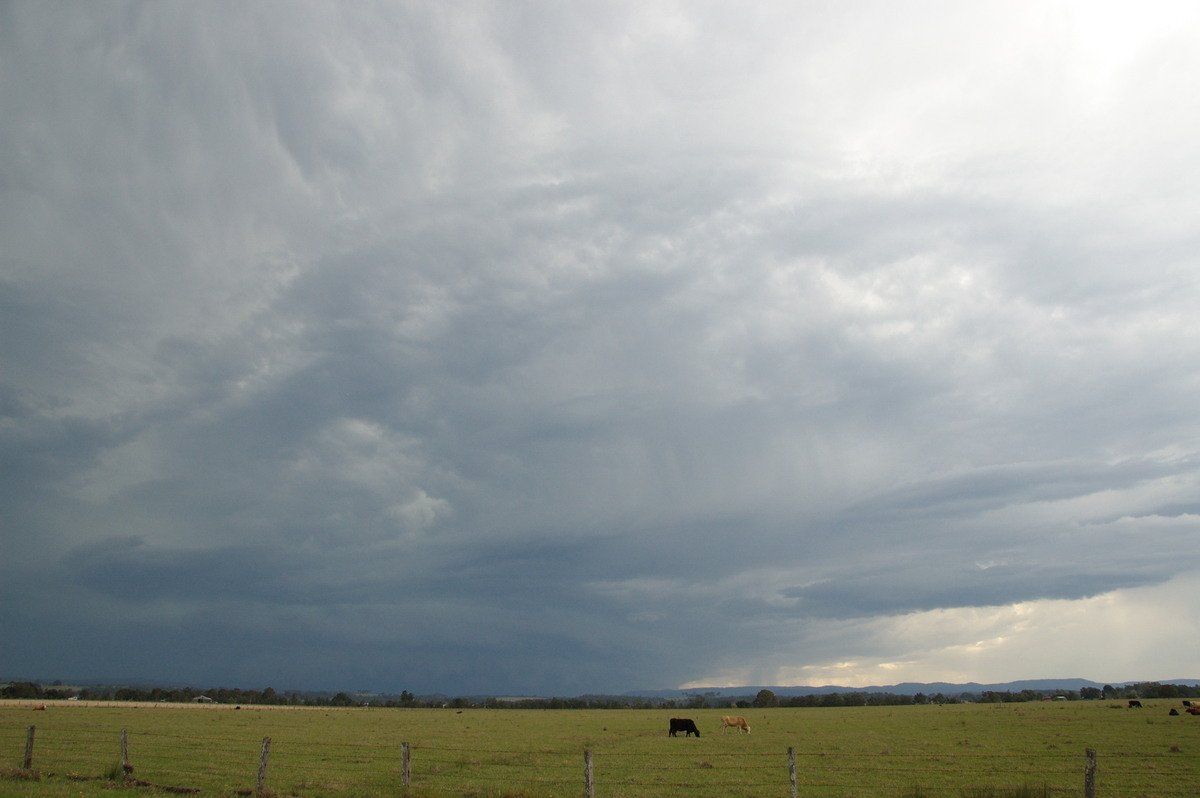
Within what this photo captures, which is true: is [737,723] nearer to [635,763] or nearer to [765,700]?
[635,763]

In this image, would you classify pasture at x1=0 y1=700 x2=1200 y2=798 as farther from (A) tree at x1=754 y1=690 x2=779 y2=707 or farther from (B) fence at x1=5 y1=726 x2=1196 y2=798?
(A) tree at x1=754 y1=690 x2=779 y2=707

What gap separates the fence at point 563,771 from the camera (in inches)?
1012

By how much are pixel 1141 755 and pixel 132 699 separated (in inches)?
8239

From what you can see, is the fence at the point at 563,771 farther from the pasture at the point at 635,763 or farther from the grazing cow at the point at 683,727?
the grazing cow at the point at 683,727

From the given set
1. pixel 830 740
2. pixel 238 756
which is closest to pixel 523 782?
pixel 238 756

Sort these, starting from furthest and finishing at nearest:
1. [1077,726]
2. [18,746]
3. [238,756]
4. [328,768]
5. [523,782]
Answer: [1077,726], [18,746], [238,756], [328,768], [523,782]

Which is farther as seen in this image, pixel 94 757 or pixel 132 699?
pixel 132 699

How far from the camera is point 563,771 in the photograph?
1275 inches

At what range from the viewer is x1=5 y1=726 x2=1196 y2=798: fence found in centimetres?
2570

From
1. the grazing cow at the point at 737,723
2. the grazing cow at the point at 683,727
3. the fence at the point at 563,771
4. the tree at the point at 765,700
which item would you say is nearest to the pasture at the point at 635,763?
the fence at the point at 563,771

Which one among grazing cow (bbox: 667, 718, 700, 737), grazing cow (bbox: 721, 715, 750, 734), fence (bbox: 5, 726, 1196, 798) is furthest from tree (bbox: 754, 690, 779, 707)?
fence (bbox: 5, 726, 1196, 798)

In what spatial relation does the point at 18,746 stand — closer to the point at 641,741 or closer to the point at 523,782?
the point at 523,782

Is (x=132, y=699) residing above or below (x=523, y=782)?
below

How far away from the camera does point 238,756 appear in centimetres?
3741
